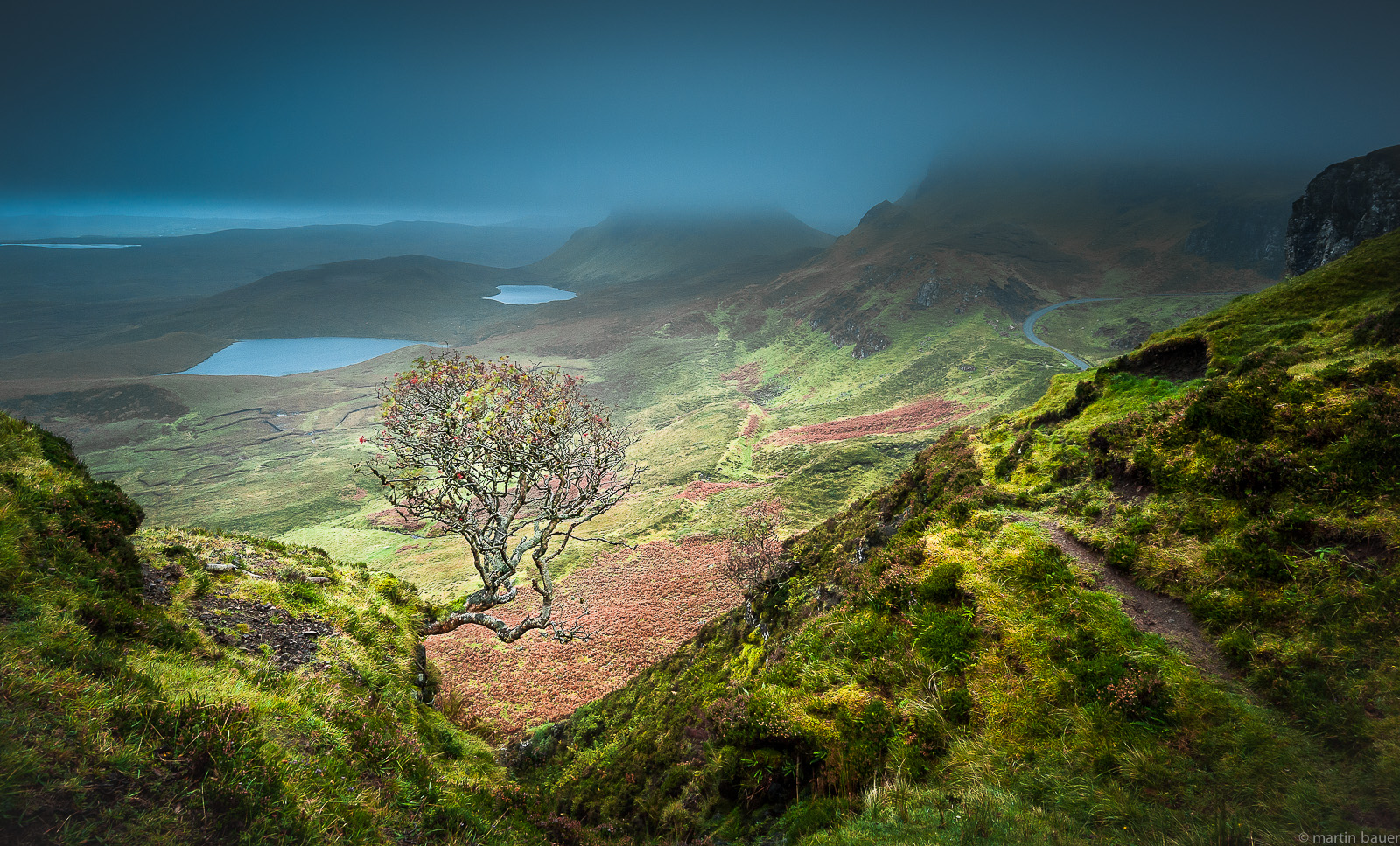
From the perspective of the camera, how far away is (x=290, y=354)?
127 meters

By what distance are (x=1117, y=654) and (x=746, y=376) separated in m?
72.6

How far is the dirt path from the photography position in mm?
4840

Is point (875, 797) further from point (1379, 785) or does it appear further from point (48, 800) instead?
point (48, 800)

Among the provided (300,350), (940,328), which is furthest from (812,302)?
(300,350)

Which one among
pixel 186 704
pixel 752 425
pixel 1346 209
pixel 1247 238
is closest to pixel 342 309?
pixel 752 425

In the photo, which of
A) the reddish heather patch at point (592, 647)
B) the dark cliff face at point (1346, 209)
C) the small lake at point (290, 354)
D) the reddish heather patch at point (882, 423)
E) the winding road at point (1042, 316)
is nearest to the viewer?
the reddish heather patch at point (592, 647)

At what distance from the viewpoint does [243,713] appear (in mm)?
4789

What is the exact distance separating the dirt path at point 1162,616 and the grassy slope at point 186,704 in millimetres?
8016

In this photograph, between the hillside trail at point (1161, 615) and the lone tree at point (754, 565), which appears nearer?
the hillside trail at point (1161, 615)

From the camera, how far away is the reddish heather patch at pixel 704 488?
124ft

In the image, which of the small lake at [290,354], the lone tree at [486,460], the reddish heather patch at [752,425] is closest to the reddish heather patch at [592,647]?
the lone tree at [486,460]

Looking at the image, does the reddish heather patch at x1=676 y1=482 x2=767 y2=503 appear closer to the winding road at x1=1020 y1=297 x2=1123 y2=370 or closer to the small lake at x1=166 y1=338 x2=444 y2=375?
the winding road at x1=1020 y1=297 x2=1123 y2=370

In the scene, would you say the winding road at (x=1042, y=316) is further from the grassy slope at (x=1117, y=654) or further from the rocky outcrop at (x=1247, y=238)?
the grassy slope at (x=1117, y=654)

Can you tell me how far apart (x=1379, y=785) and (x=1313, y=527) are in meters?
3.13
